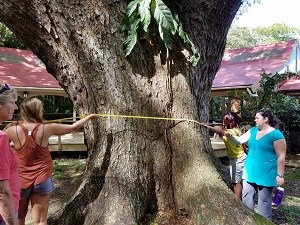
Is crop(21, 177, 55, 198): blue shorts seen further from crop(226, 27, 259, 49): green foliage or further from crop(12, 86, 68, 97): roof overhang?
crop(226, 27, 259, 49): green foliage

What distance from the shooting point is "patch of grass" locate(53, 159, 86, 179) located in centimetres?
906

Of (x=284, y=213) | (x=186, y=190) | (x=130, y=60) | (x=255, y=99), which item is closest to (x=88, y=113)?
(x=130, y=60)

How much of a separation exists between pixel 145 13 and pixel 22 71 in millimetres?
13721

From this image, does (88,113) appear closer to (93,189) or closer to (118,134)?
(118,134)

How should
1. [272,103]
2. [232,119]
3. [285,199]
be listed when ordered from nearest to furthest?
[232,119] → [285,199] → [272,103]

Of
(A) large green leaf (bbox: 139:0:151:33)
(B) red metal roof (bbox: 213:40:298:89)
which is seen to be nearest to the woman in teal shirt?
(A) large green leaf (bbox: 139:0:151:33)

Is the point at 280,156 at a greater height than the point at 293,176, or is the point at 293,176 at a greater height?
the point at 280,156

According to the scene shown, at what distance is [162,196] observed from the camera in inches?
164

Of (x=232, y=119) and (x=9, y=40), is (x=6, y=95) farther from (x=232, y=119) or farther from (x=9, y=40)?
(x=9, y=40)

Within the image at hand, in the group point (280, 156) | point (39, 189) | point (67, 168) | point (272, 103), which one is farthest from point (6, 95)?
point (272, 103)

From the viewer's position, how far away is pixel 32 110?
11.9 feet

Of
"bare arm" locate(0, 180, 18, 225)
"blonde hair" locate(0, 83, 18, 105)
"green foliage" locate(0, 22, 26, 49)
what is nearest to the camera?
"bare arm" locate(0, 180, 18, 225)

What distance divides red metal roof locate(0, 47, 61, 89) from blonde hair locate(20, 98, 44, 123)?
38.1 ft

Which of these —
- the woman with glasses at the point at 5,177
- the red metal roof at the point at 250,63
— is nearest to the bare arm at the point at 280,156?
the woman with glasses at the point at 5,177
